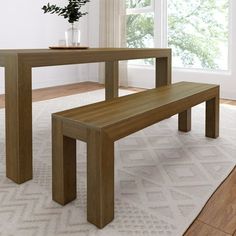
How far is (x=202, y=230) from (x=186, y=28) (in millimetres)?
3574

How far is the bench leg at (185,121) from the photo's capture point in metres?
2.32

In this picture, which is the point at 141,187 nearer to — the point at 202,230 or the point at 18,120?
the point at 202,230

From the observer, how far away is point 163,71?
8.92ft

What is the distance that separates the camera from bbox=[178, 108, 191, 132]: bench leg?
7.61 feet

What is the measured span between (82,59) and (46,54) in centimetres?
27

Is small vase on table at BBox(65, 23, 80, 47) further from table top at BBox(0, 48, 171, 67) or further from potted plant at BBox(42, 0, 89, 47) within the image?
table top at BBox(0, 48, 171, 67)

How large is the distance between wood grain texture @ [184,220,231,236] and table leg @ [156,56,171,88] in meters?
1.73

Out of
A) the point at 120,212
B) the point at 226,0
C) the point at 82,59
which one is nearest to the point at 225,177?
the point at 120,212

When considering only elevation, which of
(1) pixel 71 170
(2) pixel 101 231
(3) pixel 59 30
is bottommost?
(2) pixel 101 231

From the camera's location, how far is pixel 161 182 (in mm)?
1499

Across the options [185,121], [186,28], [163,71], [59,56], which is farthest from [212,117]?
[186,28]

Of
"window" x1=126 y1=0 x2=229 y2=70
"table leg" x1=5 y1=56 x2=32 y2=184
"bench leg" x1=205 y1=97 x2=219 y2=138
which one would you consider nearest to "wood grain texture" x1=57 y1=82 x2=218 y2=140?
"bench leg" x1=205 y1=97 x2=219 y2=138

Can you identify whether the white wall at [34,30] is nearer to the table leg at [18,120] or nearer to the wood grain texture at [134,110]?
the table leg at [18,120]

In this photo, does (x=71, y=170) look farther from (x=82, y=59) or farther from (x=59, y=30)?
(x=59, y=30)
